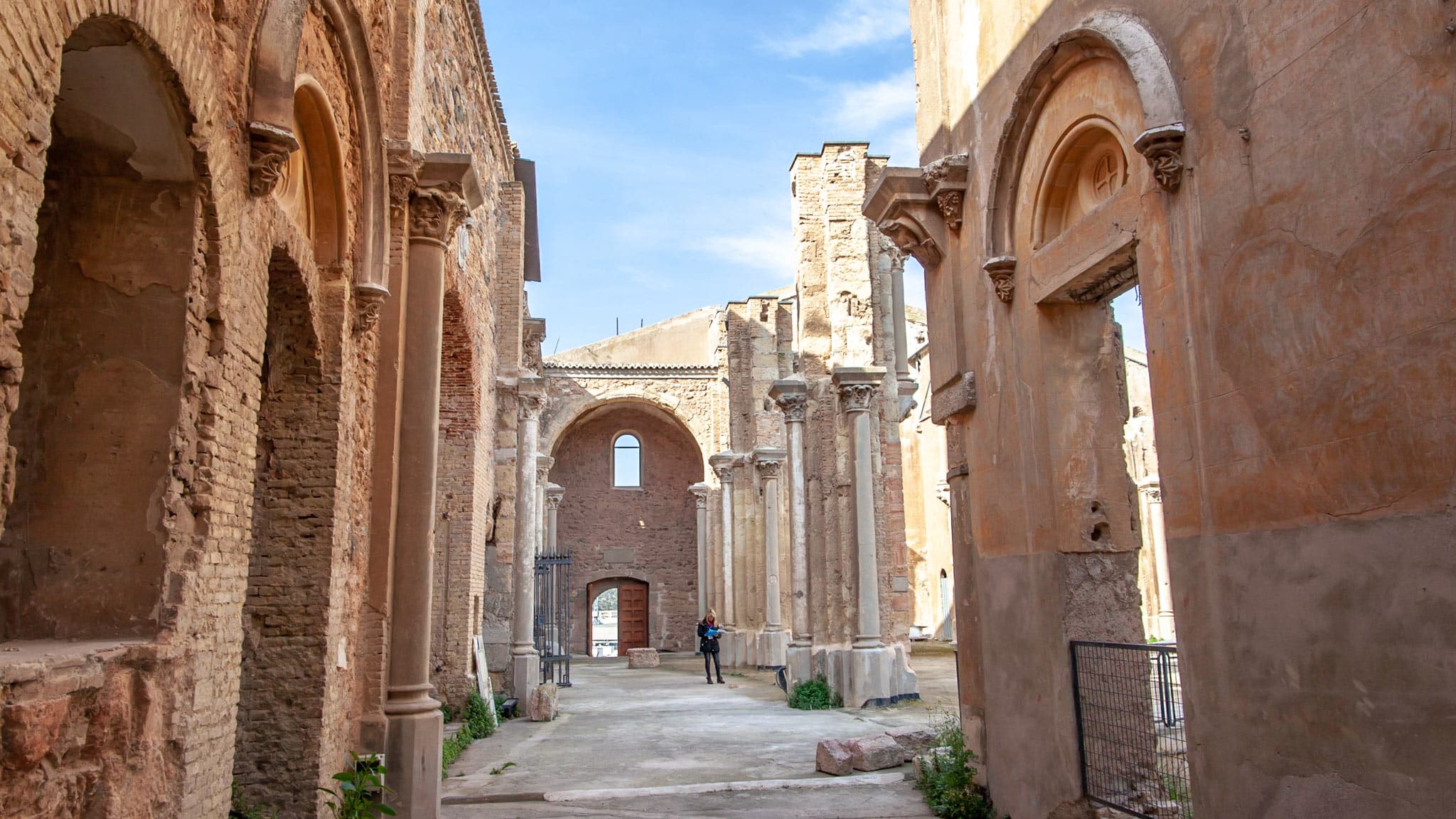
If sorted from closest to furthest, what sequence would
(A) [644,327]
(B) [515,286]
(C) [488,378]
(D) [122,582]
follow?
(D) [122,582]
(C) [488,378]
(B) [515,286]
(A) [644,327]

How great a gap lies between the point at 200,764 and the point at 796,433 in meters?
13.4

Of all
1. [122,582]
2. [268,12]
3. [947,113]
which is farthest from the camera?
[947,113]

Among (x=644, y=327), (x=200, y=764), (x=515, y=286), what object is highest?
(x=644, y=327)

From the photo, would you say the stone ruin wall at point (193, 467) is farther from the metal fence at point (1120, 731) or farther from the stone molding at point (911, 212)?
the metal fence at point (1120, 731)

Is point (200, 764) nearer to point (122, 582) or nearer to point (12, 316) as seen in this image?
point (122, 582)

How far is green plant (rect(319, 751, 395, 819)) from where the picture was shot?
6.62m

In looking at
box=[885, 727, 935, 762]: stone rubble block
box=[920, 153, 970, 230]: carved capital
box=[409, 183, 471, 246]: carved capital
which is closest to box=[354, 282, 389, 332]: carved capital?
box=[409, 183, 471, 246]: carved capital

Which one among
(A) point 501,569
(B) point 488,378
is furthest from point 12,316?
(A) point 501,569

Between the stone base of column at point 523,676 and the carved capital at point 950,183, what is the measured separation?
9916mm

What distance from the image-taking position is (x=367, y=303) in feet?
24.1

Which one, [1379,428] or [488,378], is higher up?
[488,378]

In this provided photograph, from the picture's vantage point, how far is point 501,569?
51.2ft

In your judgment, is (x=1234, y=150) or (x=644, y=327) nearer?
(x=1234, y=150)

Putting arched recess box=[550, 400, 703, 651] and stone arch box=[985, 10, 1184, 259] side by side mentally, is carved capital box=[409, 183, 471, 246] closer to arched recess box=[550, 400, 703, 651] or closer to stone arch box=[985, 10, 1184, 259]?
stone arch box=[985, 10, 1184, 259]
